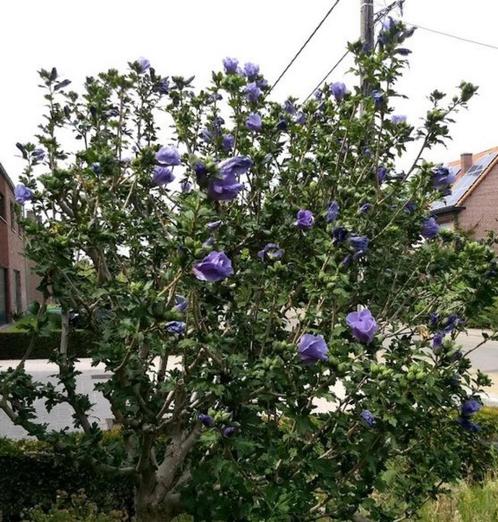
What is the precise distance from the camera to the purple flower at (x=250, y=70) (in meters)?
3.63

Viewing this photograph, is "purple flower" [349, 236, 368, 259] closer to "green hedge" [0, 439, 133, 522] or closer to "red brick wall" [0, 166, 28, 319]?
"green hedge" [0, 439, 133, 522]

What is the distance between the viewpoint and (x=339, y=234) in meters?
2.88

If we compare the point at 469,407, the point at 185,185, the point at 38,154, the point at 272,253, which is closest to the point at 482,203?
the point at 185,185

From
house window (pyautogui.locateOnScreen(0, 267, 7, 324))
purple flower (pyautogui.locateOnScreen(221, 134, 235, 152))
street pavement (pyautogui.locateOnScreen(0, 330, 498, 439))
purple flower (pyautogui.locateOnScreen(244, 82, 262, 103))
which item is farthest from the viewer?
house window (pyautogui.locateOnScreen(0, 267, 7, 324))

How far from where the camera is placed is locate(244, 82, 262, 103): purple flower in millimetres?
3479

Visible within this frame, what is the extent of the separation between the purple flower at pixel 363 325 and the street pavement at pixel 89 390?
212 cm

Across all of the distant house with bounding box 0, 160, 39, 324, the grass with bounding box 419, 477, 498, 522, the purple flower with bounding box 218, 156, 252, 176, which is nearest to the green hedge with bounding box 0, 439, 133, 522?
the grass with bounding box 419, 477, 498, 522

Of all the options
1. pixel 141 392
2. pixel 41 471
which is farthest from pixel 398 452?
pixel 41 471

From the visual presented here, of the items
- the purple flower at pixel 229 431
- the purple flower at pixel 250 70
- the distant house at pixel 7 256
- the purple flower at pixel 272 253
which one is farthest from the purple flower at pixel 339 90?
the distant house at pixel 7 256

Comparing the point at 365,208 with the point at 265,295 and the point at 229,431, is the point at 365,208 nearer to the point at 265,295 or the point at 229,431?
the point at 265,295

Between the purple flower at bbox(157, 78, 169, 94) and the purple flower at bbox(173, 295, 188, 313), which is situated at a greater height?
the purple flower at bbox(157, 78, 169, 94)

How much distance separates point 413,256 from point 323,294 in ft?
3.34

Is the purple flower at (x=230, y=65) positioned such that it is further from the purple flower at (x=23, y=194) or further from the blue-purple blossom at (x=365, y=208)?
the purple flower at (x=23, y=194)

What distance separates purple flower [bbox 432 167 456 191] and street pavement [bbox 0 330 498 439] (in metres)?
1.90
